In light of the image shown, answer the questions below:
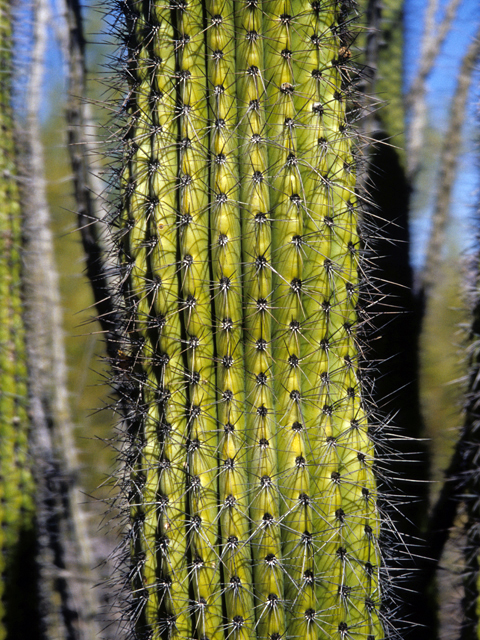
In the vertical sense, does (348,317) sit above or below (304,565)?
above

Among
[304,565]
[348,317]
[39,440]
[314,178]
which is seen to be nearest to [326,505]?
[304,565]

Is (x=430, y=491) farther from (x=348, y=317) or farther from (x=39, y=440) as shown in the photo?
(x=39, y=440)

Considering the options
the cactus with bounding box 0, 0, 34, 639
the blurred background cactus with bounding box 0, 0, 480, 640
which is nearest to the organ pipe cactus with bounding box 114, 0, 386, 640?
the blurred background cactus with bounding box 0, 0, 480, 640

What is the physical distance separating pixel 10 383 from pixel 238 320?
1.16 metres

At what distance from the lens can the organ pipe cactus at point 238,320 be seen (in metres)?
1.05

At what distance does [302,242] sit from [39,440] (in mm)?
1487

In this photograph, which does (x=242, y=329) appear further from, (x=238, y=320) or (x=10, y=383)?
(x=10, y=383)

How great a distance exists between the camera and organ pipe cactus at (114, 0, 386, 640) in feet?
3.45

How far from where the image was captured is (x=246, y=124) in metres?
1.06

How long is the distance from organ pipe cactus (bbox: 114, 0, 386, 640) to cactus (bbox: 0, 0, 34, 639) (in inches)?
37.1

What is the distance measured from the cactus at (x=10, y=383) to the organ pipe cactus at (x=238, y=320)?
0.94 m

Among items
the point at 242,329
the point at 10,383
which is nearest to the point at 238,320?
the point at 242,329

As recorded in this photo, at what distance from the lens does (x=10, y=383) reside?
190cm

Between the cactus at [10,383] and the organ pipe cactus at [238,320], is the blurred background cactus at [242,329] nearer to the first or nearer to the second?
the organ pipe cactus at [238,320]
